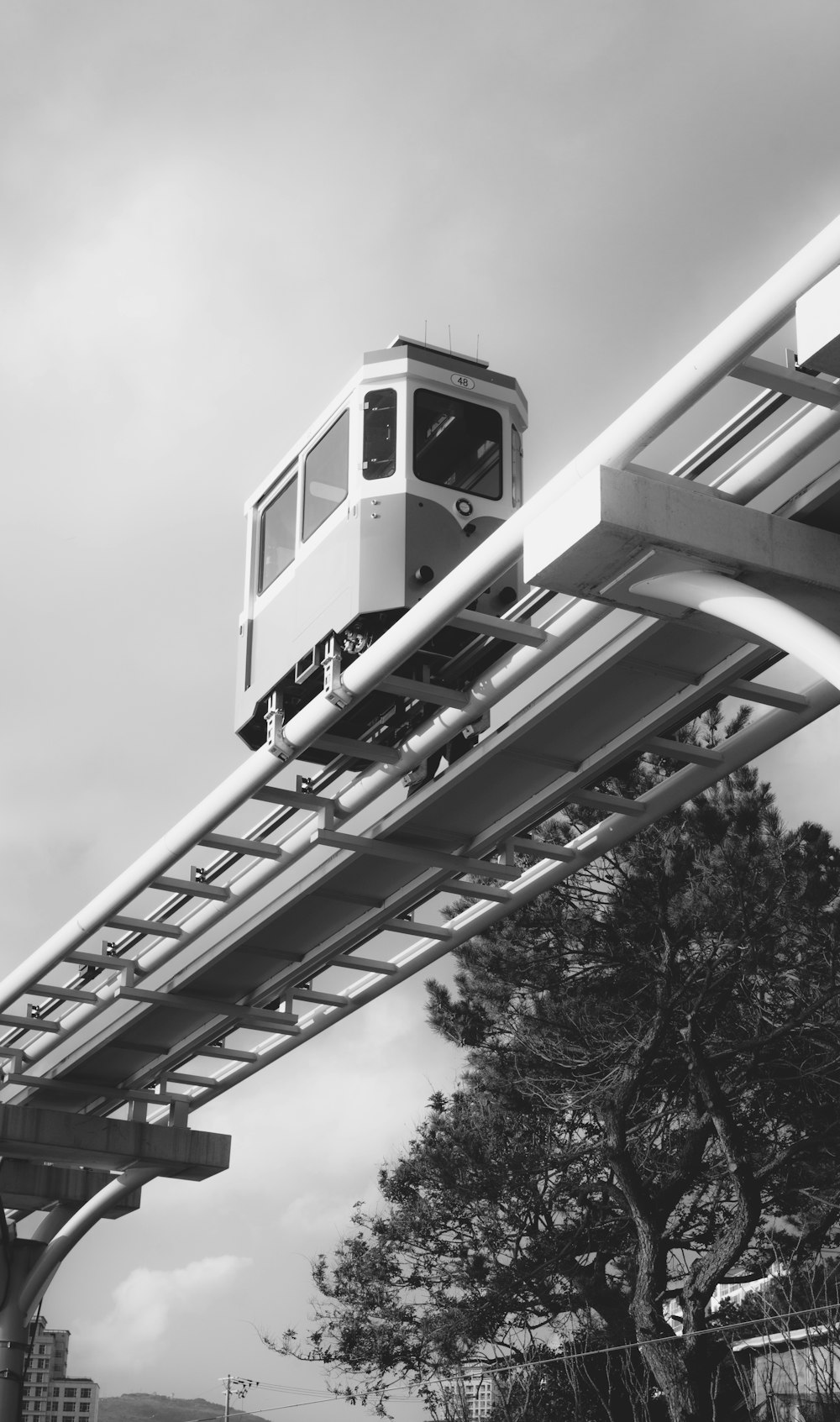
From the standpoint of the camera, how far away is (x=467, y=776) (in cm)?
1110

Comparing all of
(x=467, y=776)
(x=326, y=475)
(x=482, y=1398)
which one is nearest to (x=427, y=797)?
(x=467, y=776)

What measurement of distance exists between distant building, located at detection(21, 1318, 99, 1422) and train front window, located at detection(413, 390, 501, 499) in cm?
1598

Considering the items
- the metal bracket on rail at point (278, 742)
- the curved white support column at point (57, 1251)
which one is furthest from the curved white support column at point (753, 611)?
the curved white support column at point (57, 1251)

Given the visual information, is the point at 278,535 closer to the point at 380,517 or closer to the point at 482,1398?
the point at 380,517

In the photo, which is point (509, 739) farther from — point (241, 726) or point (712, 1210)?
point (712, 1210)

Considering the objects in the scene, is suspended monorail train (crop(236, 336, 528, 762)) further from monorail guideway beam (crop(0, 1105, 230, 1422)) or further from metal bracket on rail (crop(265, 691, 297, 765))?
monorail guideway beam (crop(0, 1105, 230, 1422))

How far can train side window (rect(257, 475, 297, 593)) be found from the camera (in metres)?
12.7

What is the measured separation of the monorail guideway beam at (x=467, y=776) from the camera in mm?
7406

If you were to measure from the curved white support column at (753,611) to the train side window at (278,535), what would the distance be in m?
5.39

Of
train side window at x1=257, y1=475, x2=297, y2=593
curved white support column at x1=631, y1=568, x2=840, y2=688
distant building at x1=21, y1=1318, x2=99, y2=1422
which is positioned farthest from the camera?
distant building at x1=21, y1=1318, x2=99, y2=1422

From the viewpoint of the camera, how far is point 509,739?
10.6m

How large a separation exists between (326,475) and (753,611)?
557 cm

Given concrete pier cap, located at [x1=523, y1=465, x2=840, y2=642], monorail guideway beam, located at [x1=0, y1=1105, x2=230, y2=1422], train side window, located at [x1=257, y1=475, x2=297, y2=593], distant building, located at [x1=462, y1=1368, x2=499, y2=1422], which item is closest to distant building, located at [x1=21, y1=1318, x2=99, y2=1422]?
monorail guideway beam, located at [x1=0, y1=1105, x2=230, y2=1422]

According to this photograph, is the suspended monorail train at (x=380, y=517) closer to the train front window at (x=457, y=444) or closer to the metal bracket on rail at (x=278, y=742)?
the train front window at (x=457, y=444)
